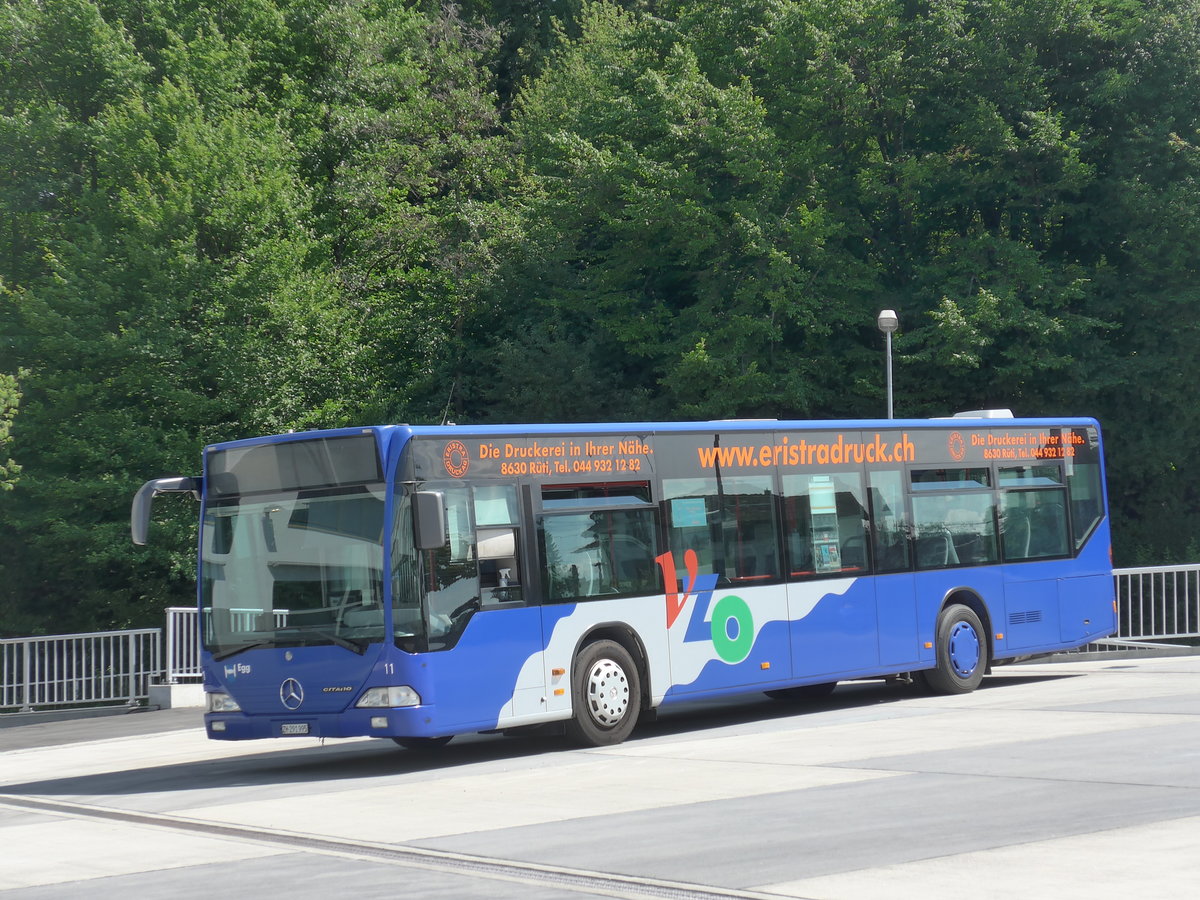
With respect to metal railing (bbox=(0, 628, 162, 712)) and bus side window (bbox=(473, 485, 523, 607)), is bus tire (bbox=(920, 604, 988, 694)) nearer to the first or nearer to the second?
bus side window (bbox=(473, 485, 523, 607))

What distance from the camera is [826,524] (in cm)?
1703

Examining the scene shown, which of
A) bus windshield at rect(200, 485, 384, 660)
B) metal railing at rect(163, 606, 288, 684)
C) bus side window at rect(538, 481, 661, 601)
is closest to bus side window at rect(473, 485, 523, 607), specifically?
bus side window at rect(538, 481, 661, 601)

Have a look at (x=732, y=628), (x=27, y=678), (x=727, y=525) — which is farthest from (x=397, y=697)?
(x=27, y=678)

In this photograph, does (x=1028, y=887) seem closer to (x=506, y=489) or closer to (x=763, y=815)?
(x=763, y=815)

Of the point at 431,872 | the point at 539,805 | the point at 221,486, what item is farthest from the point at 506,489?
the point at 431,872

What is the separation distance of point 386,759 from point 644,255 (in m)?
25.4

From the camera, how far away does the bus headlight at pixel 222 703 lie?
14.1m

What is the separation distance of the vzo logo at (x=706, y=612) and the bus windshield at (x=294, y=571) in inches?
128

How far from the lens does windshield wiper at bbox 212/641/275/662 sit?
1385cm

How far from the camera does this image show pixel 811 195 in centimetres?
3709

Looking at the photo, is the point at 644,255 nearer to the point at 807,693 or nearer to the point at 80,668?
the point at 80,668

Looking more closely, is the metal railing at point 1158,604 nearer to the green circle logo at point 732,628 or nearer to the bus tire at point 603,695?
the green circle logo at point 732,628

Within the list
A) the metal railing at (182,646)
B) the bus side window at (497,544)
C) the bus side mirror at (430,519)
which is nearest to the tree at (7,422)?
the metal railing at (182,646)

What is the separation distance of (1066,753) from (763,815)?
359 cm
